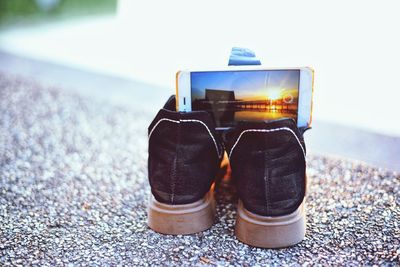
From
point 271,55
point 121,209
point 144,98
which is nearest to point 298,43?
point 271,55

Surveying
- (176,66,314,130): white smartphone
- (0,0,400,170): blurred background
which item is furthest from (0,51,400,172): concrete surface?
(176,66,314,130): white smartphone

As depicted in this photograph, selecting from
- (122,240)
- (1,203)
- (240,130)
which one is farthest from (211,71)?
(1,203)

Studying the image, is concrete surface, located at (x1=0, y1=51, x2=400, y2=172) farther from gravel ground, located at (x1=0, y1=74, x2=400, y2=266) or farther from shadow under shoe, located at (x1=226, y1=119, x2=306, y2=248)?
shadow under shoe, located at (x1=226, y1=119, x2=306, y2=248)

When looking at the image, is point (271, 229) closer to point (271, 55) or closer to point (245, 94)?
point (245, 94)

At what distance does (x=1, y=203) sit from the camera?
1448 millimetres

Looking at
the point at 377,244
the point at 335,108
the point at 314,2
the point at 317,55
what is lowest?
the point at 377,244

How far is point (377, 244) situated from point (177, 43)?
168 centimetres

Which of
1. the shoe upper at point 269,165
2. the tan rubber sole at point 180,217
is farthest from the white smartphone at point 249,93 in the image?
the tan rubber sole at point 180,217

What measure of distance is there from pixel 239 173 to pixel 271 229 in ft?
0.48

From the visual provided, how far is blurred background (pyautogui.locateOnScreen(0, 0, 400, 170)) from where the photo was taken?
201 cm

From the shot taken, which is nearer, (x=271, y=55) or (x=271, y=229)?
(x=271, y=229)

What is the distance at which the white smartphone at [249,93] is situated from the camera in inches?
49.5

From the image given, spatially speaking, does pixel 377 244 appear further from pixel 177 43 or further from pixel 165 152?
pixel 177 43

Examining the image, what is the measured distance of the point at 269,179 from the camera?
1185 mm
